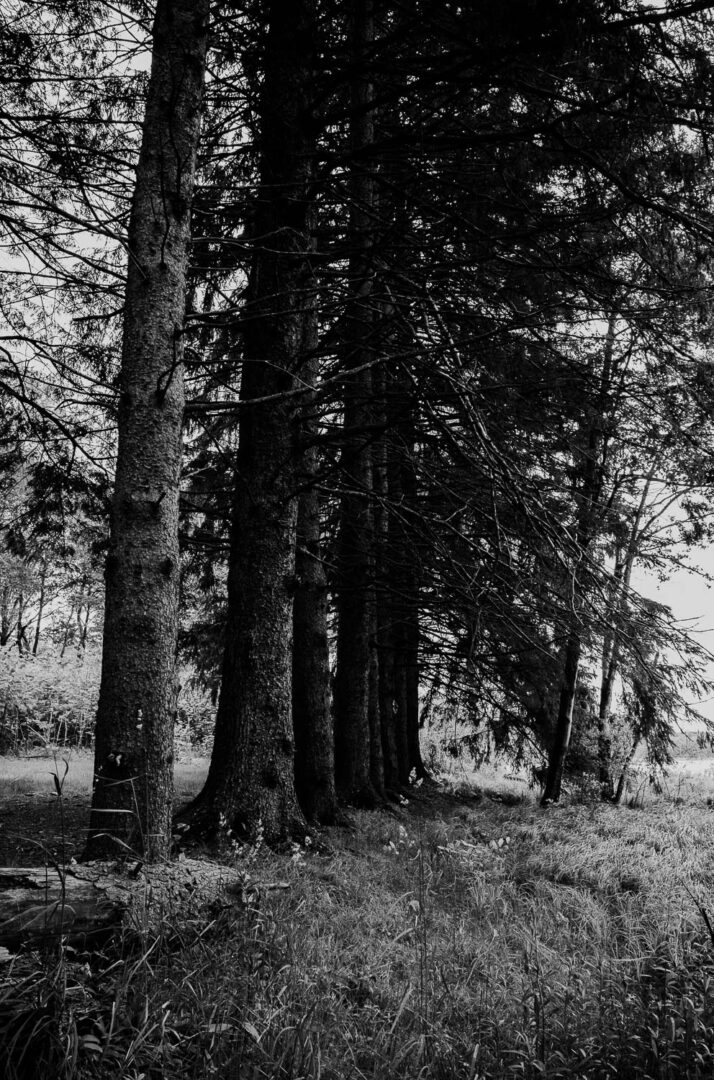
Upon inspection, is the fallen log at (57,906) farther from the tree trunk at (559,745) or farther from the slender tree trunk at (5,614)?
the slender tree trunk at (5,614)

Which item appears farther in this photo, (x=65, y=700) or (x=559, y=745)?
(x=65, y=700)

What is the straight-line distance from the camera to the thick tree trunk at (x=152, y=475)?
3.79 meters

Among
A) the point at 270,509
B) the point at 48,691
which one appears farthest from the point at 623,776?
the point at 48,691

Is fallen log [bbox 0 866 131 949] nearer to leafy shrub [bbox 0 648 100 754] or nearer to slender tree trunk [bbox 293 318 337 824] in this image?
slender tree trunk [bbox 293 318 337 824]

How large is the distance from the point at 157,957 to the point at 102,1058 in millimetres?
729

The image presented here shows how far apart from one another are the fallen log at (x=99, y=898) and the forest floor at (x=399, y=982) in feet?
0.29

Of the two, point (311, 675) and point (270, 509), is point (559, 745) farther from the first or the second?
point (270, 509)

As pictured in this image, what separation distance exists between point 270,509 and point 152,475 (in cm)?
197

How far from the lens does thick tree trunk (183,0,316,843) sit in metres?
5.66

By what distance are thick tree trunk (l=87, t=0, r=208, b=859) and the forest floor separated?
2.01 ft

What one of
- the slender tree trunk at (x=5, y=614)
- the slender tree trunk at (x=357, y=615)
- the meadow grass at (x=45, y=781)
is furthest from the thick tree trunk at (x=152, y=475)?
the slender tree trunk at (x=5, y=614)

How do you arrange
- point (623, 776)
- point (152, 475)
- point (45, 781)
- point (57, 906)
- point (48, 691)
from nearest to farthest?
point (57, 906), point (152, 475), point (45, 781), point (623, 776), point (48, 691)

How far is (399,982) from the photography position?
10.9 ft

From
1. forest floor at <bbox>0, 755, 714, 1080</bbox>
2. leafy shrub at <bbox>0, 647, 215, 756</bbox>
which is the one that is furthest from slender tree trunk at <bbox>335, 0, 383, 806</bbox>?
leafy shrub at <bbox>0, 647, 215, 756</bbox>
